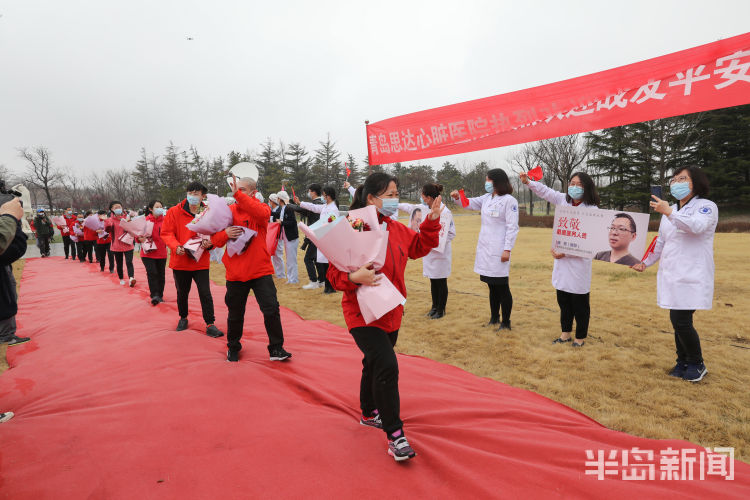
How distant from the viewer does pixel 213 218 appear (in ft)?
12.8

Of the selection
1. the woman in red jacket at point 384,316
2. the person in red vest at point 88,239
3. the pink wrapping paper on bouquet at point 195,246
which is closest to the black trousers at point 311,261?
the pink wrapping paper on bouquet at point 195,246

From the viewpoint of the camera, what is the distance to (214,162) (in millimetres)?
57375

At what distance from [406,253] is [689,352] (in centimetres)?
326

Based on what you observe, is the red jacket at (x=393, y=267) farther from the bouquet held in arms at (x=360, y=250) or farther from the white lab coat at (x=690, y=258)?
the white lab coat at (x=690, y=258)

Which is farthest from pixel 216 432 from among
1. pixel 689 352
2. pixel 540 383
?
pixel 689 352

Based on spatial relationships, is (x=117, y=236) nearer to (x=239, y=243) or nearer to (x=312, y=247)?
(x=312, y=247)

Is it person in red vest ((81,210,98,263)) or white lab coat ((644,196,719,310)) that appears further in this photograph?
person in red vest ((81,210,98,263))

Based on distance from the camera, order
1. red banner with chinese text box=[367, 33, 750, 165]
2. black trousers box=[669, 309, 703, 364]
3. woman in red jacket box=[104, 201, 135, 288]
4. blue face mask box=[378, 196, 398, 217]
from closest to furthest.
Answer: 1. blue face mask box=[378, 196, 398, 217]
2. red banner with chinese text box=[367, 33, 750, 165]
3. black trousers box=[669, 309, 703, 364]
4. woman in red jacket box=[104, 201, 135, 288]

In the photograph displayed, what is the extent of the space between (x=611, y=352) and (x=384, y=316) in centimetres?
355

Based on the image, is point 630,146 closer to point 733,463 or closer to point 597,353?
point 597,353

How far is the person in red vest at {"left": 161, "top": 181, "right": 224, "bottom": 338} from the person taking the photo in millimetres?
4922

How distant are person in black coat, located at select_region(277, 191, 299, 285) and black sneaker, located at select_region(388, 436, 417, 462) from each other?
22.3 feet

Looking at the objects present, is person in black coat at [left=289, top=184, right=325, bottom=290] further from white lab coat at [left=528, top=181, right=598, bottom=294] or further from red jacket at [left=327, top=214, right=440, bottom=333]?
red jacket at [left=327, top=214, right=440, bottom=333]
